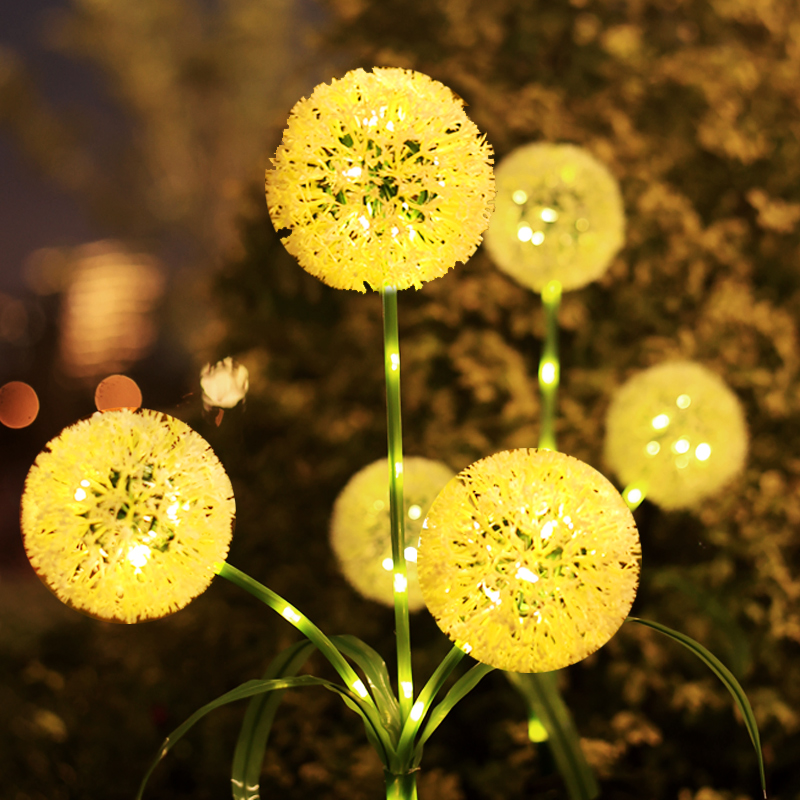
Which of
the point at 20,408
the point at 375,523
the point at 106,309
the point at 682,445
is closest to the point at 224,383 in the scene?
the point at 375,523

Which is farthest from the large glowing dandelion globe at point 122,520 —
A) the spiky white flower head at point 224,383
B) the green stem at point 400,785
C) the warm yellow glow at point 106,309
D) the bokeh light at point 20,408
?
the warm yellow glow at point 106,309

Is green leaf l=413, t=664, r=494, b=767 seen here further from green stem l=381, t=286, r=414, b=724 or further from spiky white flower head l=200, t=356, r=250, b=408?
spiky white flower head l=200, t=356, r=250, b=408

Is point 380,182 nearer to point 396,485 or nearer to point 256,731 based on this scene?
point 396,485

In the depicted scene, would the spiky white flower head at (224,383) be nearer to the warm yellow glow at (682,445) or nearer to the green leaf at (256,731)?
the green leaf at (256,731)

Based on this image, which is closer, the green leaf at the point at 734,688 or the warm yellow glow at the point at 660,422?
the green leaf at the point at 734,688

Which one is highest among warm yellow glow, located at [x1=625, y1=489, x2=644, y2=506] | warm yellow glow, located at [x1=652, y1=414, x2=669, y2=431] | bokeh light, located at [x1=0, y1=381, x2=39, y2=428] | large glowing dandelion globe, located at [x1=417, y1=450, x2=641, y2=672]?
bokeh light, located at [x1=0, y1=381, x2=39, y2=428]

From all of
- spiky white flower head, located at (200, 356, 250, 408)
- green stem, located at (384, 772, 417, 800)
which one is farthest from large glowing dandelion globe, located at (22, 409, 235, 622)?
spiky white flower head, located at (200, 356, 250, 408)
